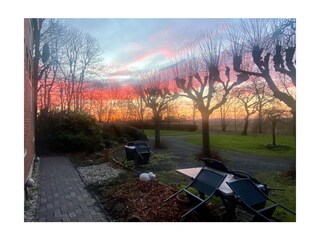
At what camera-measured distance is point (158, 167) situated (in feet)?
19.7

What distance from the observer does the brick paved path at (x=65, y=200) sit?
3.26m

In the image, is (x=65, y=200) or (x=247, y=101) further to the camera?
(x=247, y=101)

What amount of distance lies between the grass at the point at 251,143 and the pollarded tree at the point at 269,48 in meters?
0.86

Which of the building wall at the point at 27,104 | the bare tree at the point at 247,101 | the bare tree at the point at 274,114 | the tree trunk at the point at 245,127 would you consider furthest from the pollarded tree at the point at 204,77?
the building wall at the point at 27,104

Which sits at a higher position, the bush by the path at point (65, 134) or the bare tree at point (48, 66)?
the bare tree at point (48, 66)

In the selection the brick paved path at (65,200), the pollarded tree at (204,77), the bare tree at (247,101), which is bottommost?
the brick paved path at (65,200)

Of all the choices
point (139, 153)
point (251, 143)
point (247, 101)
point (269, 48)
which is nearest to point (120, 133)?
point (139, 153)

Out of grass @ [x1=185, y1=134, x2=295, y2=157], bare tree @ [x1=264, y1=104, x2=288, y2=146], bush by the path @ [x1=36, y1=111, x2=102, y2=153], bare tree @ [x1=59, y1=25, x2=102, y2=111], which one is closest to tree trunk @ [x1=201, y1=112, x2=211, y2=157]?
grass @ [x1=185, y1=134, x2=295, y2=157]

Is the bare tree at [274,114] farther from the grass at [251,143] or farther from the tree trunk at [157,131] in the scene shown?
the tree trunk at [157,131]

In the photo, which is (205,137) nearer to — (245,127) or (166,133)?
(245,127)

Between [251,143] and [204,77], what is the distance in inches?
78.1

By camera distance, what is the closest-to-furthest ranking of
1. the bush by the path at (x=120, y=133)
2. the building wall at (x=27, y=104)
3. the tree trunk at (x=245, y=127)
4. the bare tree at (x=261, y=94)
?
1. the building wall at (x=27, y=104)
2. the bare tree at (x=261, y=94)
3. the tree trunk at (x=245, y=127)
4. the bush by the path at (x=120, y=133)

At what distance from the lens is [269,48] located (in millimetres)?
4789
